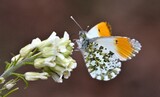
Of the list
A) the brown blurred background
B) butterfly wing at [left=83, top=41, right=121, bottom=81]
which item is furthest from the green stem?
the brown blurred background

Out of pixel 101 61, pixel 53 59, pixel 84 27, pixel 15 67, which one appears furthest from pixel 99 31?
pixel 84 27

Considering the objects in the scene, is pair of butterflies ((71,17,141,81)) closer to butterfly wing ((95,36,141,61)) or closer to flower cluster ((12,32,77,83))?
butterfly wing ((95,36,141,61))

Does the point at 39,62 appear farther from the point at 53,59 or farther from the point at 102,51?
the point at 102,51

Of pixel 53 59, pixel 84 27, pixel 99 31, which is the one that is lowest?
pixel 53 59

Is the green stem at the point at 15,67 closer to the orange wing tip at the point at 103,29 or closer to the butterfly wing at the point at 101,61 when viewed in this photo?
the butterfly wing at the point at 101,61

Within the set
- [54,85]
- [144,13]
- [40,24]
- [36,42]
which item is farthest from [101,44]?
[144,13]

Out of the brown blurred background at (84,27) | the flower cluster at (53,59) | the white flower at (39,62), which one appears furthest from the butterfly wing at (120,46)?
the brown blurred background at (84,27)
